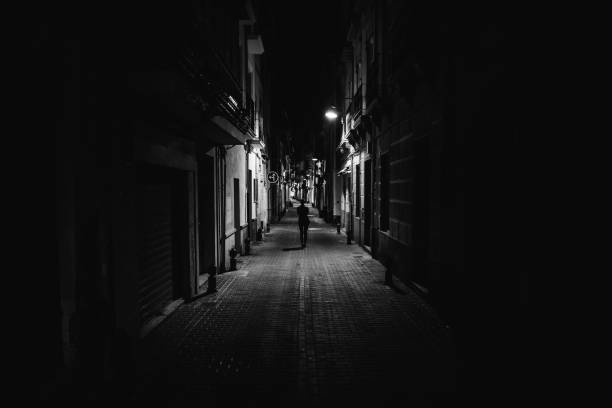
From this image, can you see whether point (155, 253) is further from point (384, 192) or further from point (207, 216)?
point (384, 192)

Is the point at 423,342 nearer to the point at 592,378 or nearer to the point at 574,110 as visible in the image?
the point at 592,378

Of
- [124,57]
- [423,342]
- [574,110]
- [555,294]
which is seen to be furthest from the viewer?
[423,342]

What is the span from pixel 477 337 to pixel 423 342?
920mm

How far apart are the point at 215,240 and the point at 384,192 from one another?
6.08 metres

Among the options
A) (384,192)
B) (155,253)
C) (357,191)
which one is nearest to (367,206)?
(357,191)

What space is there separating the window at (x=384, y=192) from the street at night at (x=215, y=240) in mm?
1936

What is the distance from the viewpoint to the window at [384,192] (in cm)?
1364

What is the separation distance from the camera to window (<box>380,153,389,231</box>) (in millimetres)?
13638

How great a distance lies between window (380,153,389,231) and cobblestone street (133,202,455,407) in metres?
3.74

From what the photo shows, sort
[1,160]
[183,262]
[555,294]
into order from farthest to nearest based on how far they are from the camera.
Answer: [183,262] → [555,294] → [1,160]

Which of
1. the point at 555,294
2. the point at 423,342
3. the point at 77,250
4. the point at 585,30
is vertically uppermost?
the point at 585,30

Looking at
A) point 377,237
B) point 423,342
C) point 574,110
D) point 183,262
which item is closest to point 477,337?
point 423,342

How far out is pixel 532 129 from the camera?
509 centimetres

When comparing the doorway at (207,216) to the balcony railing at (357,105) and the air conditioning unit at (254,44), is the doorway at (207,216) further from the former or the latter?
the air conditioning unit at (254,44)
